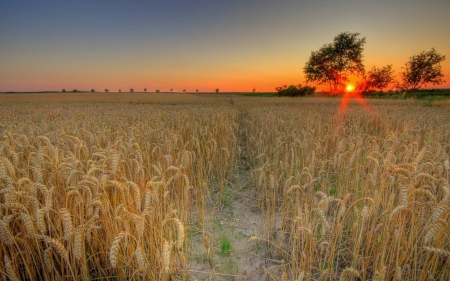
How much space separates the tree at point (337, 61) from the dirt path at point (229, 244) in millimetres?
46589

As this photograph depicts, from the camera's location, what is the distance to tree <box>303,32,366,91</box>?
42125mm

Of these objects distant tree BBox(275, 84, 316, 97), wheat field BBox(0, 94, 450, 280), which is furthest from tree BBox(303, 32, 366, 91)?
wheat field BBox(0, 94, 450, 280)

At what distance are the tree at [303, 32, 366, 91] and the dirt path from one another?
46.6 metres

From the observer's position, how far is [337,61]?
43.2 metres

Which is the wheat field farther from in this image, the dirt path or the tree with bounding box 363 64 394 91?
the tree with bounding box 363 64 394 91

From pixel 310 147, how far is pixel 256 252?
2488 millimetres

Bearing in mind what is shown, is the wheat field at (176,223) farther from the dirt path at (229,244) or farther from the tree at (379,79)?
the tree at (379,79)

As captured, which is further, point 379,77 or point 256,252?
point 379,77

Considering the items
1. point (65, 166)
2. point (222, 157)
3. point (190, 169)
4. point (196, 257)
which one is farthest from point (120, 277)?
point (222, 157)

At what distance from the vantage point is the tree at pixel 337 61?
4212cm

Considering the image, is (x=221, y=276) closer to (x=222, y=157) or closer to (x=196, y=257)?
(x=196, y=257)

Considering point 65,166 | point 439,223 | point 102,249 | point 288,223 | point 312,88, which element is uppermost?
point 312,88

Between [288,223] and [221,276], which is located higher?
[288,223]

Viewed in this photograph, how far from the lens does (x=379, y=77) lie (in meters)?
45.7
